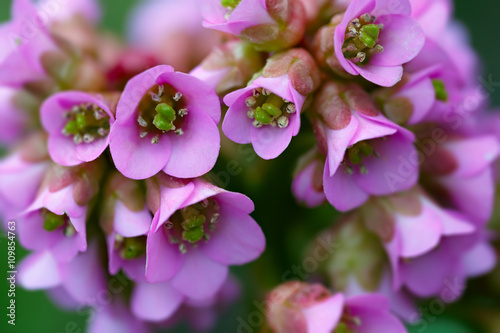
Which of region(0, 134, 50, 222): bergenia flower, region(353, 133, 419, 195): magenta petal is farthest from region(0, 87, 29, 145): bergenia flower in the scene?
region(353, 133, 419, 195): magenta petal

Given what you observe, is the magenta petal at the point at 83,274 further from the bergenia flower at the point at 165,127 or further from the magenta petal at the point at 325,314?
the magenta petal at the point at 325,314

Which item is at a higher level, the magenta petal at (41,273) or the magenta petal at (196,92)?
the magenta petal at (196,92)

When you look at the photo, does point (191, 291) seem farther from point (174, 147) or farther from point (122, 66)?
point (122, 66)

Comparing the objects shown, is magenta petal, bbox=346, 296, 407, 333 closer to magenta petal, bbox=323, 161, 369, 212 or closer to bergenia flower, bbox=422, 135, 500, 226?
magenta petal, bbox=323, 161, 369, 212

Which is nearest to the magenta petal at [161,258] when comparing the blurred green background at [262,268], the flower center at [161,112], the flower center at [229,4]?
the flower center at [161,112]

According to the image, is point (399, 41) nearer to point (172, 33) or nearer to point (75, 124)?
point (75, 124)

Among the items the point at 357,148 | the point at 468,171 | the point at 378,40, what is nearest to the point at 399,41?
the point at 378,40

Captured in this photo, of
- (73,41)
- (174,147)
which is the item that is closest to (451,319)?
(174,147)
